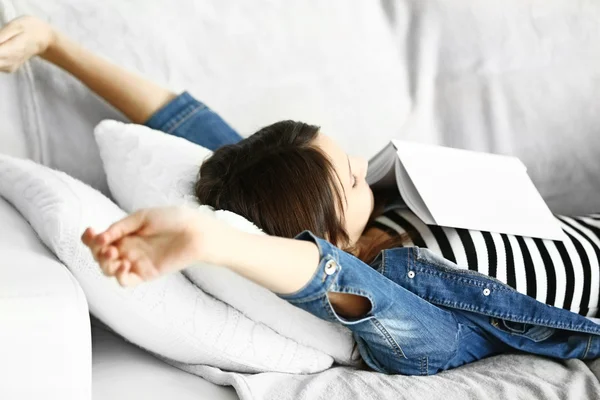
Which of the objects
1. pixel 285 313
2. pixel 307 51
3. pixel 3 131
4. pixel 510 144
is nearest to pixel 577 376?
pixel 285 313

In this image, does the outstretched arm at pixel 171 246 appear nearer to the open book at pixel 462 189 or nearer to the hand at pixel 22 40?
the open book at pixel 462 189

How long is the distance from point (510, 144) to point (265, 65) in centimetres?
48

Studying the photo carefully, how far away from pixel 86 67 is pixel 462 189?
60cm

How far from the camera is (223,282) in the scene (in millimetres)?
940

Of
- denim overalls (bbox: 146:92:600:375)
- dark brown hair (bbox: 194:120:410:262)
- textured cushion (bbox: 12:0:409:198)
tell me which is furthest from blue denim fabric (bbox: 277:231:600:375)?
textured cushion (bbox: 12:0:409:198)

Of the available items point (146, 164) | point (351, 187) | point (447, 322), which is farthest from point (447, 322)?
point (146, 164)

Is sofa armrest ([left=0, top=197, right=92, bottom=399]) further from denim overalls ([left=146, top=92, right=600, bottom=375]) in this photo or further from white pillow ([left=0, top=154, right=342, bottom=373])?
denim overalls ([left=146, top=92, right=600, bottom=375])

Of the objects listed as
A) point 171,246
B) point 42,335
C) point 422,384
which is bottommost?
point 422,384

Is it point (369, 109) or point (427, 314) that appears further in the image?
point (369, 109)

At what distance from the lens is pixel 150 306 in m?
0.91

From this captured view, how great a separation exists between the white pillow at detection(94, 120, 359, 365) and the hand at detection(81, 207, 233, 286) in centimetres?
19

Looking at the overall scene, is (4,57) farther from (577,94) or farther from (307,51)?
(577,94)

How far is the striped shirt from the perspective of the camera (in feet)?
3.70

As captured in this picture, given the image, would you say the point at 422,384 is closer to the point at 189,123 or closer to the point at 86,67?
the point at 189,123
